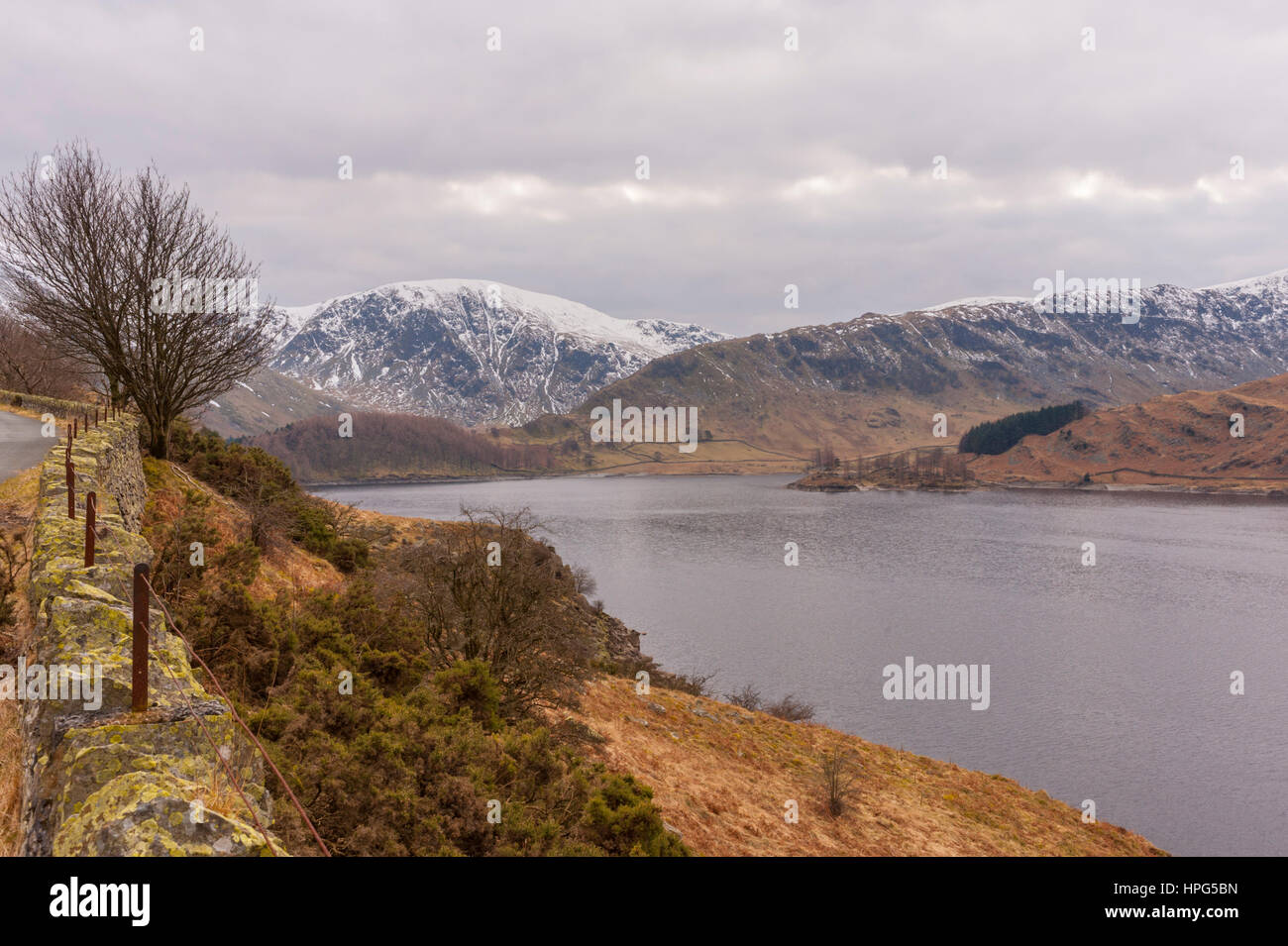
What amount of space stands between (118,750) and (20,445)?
2022 cm

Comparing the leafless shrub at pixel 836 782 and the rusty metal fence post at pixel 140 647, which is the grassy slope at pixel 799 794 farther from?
the rusty metal fence post at pixel 140 647

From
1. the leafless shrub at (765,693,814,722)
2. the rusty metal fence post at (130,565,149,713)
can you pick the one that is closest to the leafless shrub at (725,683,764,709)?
the leafless shrub at (765,693,814,722)

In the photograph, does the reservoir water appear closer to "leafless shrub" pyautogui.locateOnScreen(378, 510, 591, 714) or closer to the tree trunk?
"leafless shrub" pyautogui.locateOnScreen(378, 510, 591, 714)

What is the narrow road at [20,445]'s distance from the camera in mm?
16784

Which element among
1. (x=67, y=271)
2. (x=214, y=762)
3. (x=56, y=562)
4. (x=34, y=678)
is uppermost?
(x=67, y=271)

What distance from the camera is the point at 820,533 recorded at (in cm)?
10300

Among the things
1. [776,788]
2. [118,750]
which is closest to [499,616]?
[776,788]

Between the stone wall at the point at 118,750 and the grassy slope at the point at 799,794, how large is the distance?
11.1 metres

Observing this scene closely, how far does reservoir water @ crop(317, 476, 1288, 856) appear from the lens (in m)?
32.0

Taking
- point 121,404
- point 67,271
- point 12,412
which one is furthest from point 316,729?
point 12,412

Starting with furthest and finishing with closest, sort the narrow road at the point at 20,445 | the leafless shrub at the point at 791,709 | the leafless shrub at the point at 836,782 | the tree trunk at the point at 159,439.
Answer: the leafless shrub at the point at 791,709
the tree trunk at the point at 159,439
the leafless shrub at the point at 836,782
the narrow road at the point at 20,445

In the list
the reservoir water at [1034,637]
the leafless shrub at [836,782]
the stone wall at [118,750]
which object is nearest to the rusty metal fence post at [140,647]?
the stone wall at [118,750]
